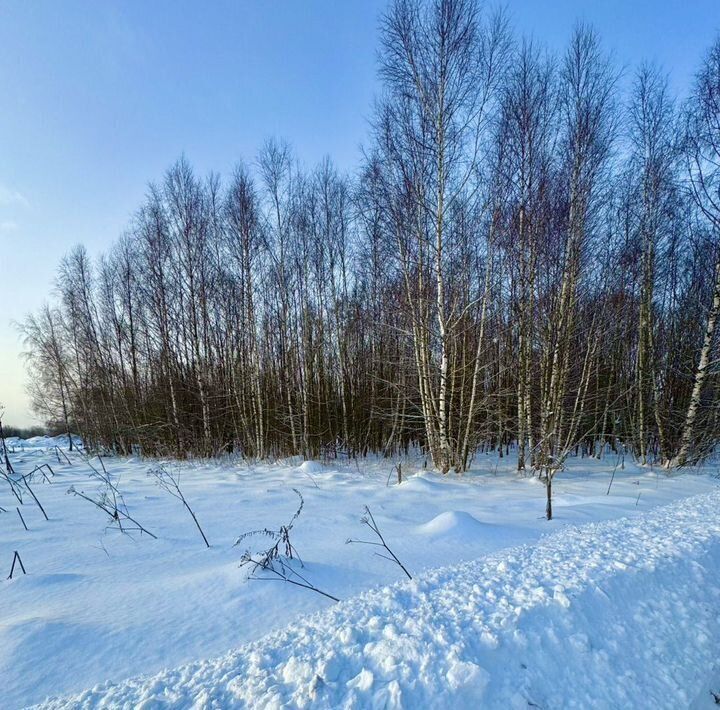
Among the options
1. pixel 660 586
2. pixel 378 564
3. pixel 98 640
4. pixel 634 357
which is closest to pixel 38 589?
pixel 98 640

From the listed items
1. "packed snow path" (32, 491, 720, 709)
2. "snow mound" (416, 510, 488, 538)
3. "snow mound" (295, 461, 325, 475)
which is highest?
"packed snow path" (32, 491, 720, 709)

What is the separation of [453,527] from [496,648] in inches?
107

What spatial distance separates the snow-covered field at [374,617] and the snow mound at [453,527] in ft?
Answer: 0.07

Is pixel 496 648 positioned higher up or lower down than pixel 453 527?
higher up

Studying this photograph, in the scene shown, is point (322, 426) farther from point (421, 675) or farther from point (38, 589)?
point (421, 675)

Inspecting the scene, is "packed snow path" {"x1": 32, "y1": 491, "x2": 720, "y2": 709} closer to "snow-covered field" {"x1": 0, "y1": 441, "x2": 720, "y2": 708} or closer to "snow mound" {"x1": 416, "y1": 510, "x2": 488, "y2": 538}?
"snow-covered field" {"x1": 0, "y1": 441, "x2": 720, "y2": 708}

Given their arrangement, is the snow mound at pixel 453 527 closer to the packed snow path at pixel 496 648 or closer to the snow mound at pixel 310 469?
the packed snow path at pixel 496 648

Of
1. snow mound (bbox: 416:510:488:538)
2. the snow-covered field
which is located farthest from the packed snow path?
snow mound (bbox: 416:510:488:538)

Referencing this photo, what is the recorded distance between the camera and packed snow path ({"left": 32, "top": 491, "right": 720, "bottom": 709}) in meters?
1.29

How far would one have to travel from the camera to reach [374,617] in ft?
5.61

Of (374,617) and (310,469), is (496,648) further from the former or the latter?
(310,469)

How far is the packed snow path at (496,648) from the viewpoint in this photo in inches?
50.8

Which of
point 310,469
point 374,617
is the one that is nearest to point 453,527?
point 374,617

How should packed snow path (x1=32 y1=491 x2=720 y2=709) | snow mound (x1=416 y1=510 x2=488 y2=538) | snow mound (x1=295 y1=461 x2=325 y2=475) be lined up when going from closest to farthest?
packed snow path (x1=32 y1=491 x2=720 y2=709)
snow mound (x1=416 y1=510 x2=488 y2=538)
snow mound (x1=295 y1=461 x2=325 y2=475)
